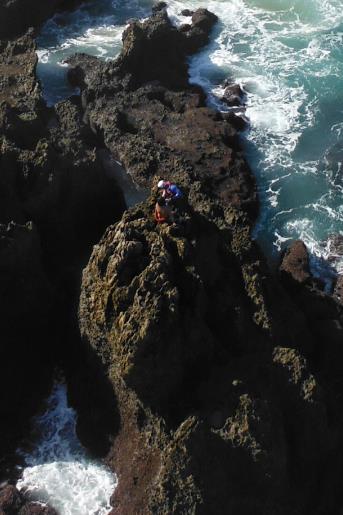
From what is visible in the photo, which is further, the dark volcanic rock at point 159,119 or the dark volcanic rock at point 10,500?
the dark volcanic rock at point 159,119

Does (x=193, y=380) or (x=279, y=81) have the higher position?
(x=193, y=380)

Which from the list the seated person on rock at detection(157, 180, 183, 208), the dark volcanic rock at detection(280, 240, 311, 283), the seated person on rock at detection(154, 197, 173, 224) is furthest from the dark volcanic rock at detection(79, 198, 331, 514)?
the dark volcanic rock at detection(280, 240, 311, 283)

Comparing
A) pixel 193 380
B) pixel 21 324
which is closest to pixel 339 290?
pixel 193 380

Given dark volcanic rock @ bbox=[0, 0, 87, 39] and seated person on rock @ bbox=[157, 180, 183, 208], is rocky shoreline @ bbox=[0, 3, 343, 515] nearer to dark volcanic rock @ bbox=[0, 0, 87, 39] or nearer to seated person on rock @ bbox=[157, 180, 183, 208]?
seated person on rock @ bbox=[157, 180, 183, 208]

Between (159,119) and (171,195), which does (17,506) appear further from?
(159,119)

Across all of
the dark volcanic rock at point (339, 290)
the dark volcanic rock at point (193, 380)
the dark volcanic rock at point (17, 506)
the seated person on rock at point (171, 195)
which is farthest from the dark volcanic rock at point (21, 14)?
the dark volcanic rock at point (17, 506)

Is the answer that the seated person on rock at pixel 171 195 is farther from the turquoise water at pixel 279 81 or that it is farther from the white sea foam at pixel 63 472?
the white sea foam at pixel 63 472

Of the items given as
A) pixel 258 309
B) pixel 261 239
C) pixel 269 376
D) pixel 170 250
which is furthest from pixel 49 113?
pixel 269 376
